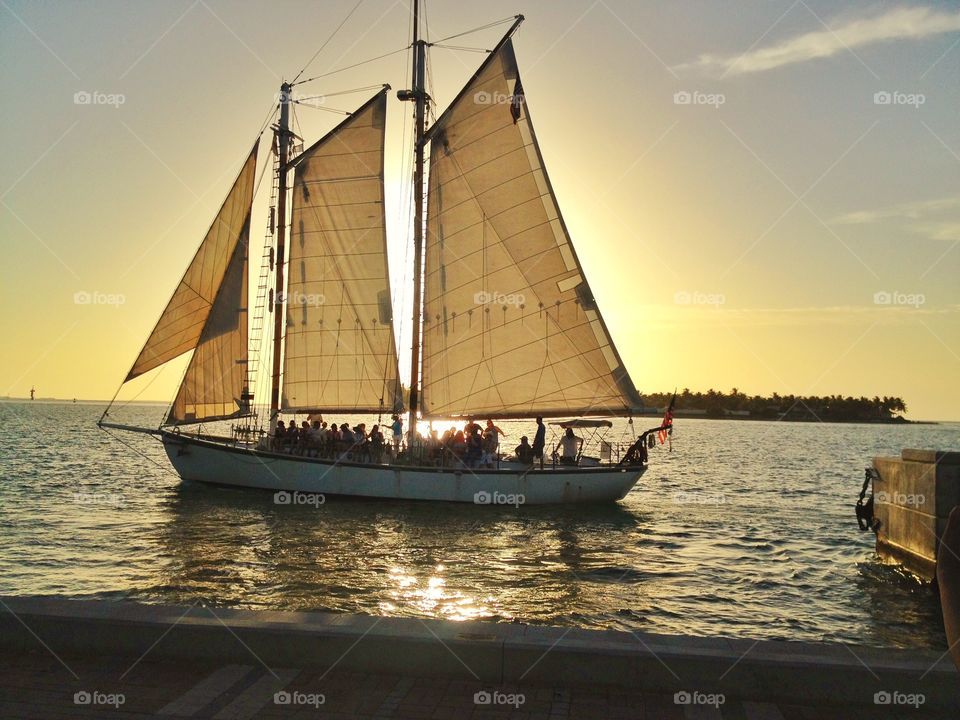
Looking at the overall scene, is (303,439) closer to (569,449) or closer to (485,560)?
(569,449)

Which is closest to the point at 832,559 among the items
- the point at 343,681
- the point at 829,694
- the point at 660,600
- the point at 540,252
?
the point at 660,600

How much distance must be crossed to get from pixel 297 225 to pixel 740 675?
3275 centimetres

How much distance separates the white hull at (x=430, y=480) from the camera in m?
32.3

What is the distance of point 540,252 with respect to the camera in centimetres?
3180

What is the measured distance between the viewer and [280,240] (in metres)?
37.6

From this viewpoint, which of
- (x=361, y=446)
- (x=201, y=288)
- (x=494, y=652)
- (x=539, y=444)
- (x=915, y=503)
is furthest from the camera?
(x=201, y=288)

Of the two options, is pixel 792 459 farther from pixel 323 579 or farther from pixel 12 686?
pixel 12 686

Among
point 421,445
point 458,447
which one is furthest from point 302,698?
point 421,445

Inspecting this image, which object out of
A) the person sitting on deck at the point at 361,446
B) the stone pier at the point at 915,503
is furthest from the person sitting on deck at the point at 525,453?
the stone pier at the point at 915,503

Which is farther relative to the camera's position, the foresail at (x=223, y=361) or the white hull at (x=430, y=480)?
the foresail at (x=223, y=361)

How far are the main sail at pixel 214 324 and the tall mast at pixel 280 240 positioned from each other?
4.53 feet

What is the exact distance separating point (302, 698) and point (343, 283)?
2960cm

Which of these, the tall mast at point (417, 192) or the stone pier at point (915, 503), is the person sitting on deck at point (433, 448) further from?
the stone pier at point (915, 503)

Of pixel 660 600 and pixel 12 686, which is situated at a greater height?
pixel 12 686
